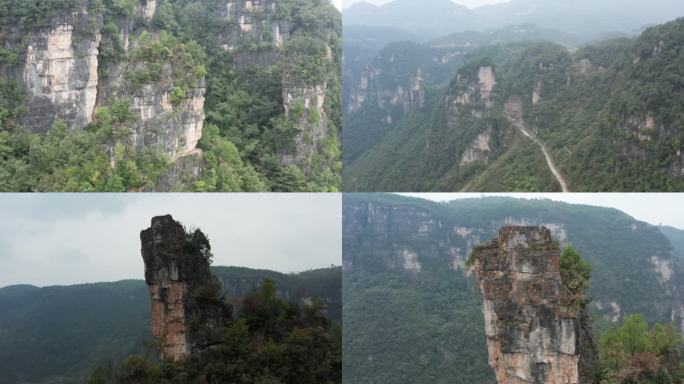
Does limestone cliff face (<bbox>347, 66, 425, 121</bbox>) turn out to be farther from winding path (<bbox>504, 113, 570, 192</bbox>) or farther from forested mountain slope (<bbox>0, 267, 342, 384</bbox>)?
forested mountain slope (<bbox>0, 267, 342, 384</bbox>)

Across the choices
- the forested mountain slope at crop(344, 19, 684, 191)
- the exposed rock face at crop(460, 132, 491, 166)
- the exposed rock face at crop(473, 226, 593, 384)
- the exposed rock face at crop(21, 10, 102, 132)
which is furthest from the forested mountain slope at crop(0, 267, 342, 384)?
the exposed rock face at crop(460, 132, 491, 166)

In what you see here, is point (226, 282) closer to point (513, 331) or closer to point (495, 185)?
Answer: point (513, 331)

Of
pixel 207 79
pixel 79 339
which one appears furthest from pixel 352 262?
pixel 79 339

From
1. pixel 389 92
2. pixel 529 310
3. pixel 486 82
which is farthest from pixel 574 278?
pixel 389 92

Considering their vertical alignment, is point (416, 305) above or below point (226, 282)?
below

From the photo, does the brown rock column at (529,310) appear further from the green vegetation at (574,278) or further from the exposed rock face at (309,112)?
the exposed rock face at (309,112)

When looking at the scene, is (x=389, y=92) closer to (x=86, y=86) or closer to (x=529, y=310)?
(x=86, y=86)

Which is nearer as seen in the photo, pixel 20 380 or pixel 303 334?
pixel 303 334
